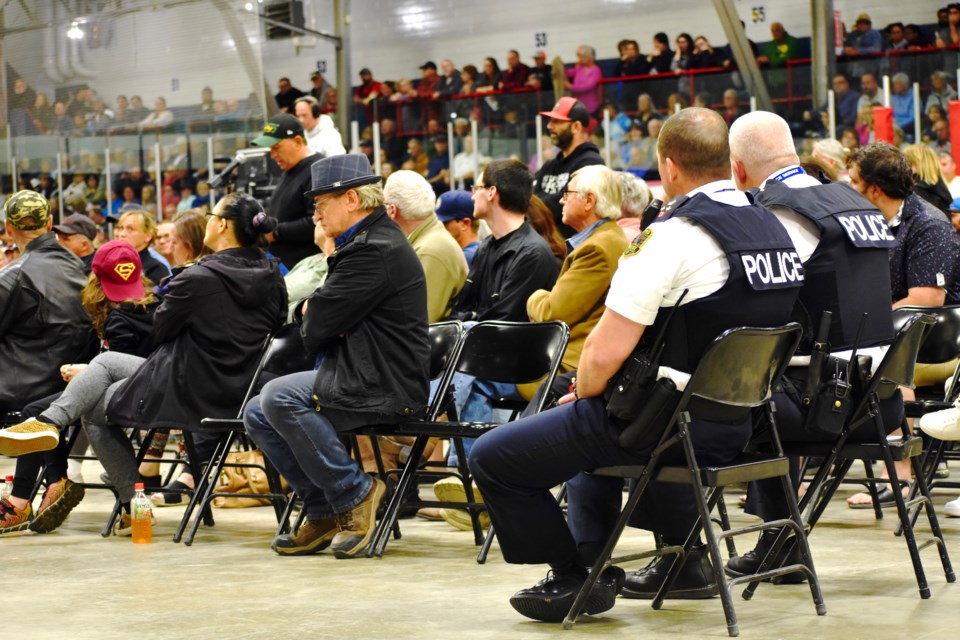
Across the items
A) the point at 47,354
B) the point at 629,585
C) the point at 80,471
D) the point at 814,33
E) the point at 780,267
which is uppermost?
the point at 814,33

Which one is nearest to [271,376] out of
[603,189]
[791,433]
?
[603,189]

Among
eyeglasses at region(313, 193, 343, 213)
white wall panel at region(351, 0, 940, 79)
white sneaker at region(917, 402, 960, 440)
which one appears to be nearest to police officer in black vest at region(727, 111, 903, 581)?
white sneaker at region(917, 402, 960, 440)

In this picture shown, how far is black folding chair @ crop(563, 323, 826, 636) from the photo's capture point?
10.5ft

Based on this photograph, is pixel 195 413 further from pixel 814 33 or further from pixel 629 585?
pixel 814 33

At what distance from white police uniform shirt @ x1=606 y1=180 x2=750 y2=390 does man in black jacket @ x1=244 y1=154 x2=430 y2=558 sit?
5.12ft

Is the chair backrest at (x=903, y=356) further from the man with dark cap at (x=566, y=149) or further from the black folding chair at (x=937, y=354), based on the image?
the man with dark cap at (x=566, y=149)

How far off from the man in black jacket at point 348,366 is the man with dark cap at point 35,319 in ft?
4.79

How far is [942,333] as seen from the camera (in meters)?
4.72

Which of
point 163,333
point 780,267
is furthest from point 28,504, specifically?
point 780,267

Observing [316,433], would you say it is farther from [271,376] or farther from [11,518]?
[11,518]

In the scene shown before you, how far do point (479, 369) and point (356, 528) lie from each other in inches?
29.9

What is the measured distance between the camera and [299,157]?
7023 mm

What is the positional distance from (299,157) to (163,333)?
6.26 feet

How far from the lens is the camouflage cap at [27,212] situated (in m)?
5.98
